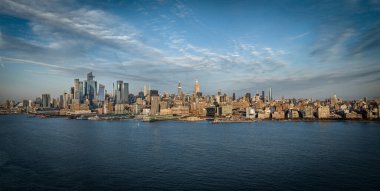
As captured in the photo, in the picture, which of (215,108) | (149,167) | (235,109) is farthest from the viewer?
(235,109)

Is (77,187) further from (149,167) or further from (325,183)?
(325,183)

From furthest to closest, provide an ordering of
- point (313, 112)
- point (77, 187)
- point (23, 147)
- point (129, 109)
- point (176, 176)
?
1. point (129, 109)
2. point (313, 112)
3. point (23, 147)
4. point (176, 176)
5. point (77, 187)

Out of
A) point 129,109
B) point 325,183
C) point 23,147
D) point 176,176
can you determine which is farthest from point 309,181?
point 129,109

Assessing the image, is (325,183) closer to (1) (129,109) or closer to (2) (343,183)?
(2) (343,183)

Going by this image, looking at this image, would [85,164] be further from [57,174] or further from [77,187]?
[77,187]

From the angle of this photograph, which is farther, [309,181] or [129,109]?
[129,109]

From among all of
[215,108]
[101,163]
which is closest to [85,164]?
[101,163]

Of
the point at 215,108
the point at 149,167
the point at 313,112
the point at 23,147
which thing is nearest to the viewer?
the point at 149,167

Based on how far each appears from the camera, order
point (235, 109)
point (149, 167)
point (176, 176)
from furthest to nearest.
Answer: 1. point (235, 109)
2. point (149, 167)
3. point (176, 176)

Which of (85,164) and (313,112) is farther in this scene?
(313,112)
